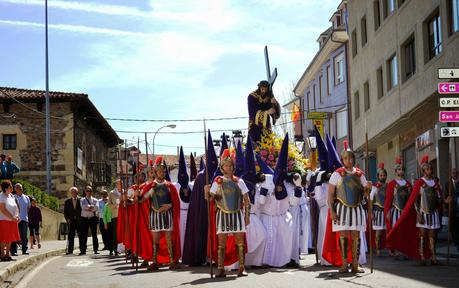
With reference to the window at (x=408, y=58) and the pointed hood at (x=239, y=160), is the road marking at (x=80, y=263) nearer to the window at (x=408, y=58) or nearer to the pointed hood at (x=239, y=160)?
the pointed hood at (x=239, y=160)

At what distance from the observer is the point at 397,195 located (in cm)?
1694

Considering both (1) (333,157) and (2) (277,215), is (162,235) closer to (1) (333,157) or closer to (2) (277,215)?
(2) (277,215)

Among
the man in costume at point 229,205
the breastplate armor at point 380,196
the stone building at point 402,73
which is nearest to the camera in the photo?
the man in costume at point 229,205

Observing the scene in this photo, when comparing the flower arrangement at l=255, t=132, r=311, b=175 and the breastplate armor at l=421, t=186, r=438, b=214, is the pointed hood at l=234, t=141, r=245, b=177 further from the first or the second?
the breastplate armor at l=421, t=186, r=438, b=214

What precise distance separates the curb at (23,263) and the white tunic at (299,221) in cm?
501

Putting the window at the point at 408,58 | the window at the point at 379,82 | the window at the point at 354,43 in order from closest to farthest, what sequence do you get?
the window at the point at 408,58 → the window at the point at 379,82 → the window at the point at 354,43

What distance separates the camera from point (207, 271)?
14344 mm

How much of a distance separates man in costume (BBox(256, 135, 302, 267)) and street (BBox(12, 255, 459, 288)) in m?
0.52

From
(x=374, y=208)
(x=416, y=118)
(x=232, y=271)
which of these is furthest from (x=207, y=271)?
(x=416, y=118)

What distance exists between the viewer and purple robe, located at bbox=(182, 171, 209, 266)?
1603 cm

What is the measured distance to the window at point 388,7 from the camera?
30812mm

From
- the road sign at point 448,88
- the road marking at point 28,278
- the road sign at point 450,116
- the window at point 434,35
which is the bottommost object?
the road marking at point 28,278

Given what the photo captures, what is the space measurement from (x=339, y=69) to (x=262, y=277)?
3778cm

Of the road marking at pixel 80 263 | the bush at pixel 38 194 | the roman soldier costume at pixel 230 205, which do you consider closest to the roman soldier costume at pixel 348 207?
the roman soldier costume at pixel 230 205
